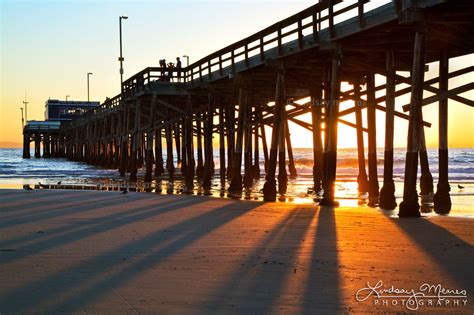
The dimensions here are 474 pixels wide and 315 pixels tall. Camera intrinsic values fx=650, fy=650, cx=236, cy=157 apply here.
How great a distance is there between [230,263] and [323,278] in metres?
1.11

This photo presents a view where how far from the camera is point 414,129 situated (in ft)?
37.7

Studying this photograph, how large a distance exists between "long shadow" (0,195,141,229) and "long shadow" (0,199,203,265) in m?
0.91

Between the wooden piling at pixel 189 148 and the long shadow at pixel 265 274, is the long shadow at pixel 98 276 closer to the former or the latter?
the long shadow at pixel 265 274

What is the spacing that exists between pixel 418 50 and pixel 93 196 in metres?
8.55

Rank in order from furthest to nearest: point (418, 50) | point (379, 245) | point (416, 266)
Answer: point (418, 50)
point (379, 245)
point (416, 266)

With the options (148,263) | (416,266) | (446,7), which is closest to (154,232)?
(148,263)

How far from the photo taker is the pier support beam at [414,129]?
37.3 ft

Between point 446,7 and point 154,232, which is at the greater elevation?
point 446,7

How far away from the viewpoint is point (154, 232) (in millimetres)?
8977

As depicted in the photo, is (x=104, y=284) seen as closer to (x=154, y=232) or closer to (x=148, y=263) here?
(x=148, y=263)

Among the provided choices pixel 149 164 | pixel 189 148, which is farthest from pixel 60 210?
pixel 149 164

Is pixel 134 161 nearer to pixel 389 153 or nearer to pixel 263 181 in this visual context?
pixel 263 181

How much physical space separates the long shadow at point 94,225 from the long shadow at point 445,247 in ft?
13.9

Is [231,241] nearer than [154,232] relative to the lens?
Yes
